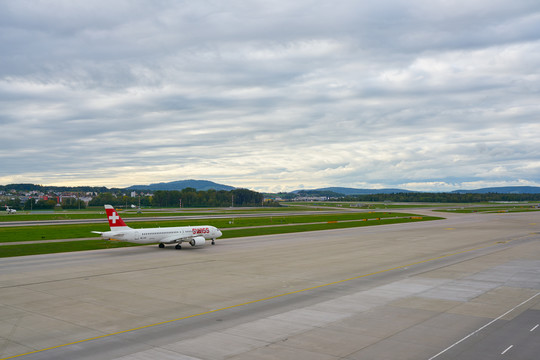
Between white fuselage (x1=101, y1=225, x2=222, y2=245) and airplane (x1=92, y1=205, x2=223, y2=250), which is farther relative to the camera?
airplane (x1=92, y1=205, x2=223, y2=250)

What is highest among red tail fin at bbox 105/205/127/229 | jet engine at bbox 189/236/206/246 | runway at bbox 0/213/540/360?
red tail fin at bbox 105/205/127/229

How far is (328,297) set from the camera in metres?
28.8

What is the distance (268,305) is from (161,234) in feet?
105

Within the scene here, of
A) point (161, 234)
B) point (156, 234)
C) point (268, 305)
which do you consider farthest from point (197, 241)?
point (268, 305)

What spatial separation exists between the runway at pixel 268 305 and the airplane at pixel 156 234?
117 inches

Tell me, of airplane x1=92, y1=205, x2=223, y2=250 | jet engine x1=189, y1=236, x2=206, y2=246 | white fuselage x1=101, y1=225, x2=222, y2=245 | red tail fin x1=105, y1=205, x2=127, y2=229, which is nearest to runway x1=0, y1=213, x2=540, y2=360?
white fuselage x1=101, y1=225, x2=222, y2=245

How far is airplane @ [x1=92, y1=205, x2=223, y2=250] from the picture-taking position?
5069 cm

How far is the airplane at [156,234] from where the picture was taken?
5069cm

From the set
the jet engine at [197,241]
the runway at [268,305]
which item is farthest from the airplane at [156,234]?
the runway at [268,305]

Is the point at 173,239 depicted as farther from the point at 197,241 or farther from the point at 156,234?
the point at 197,241

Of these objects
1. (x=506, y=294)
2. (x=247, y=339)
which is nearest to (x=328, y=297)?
(x=247, y=339)

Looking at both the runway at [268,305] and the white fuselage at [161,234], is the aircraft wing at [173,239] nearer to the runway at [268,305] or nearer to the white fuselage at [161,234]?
the white fuselage at [161,234]

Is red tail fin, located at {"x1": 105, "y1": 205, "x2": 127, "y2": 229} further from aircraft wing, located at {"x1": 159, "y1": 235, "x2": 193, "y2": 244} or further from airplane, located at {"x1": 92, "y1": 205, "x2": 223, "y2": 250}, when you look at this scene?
aircraft wing, located at {"x1": 159, "y1": 235, "x2": 193, "y2": 244}

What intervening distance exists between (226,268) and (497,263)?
27.7 m
